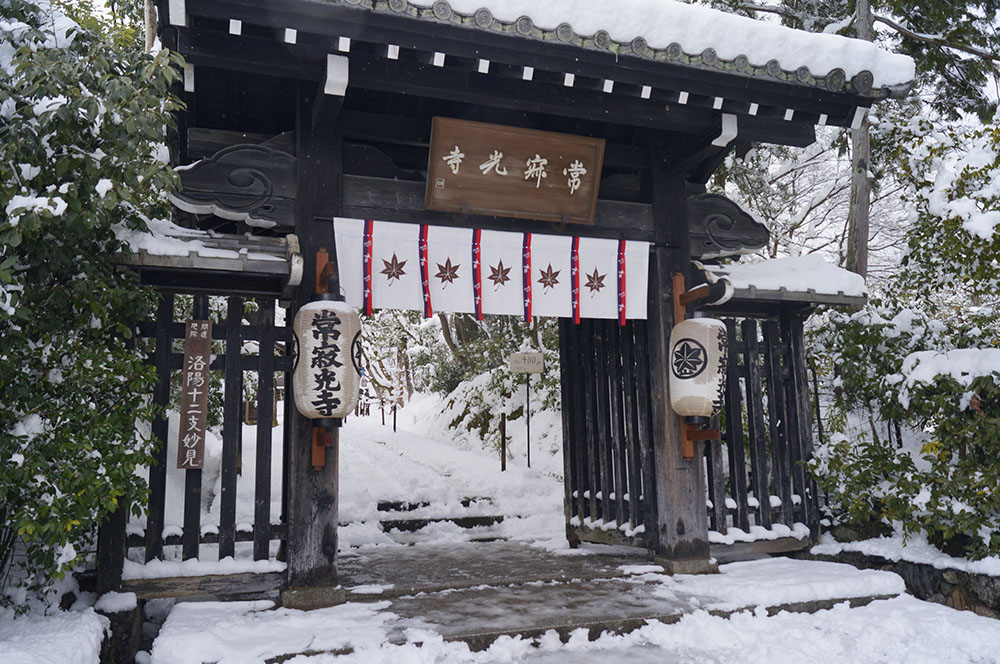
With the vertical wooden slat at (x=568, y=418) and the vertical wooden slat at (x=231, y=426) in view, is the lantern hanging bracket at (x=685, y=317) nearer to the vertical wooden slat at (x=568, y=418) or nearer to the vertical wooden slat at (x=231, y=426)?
the vertical wooden slat at (x=568, y=418)

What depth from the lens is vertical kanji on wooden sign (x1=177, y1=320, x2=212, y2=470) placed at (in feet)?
18.3

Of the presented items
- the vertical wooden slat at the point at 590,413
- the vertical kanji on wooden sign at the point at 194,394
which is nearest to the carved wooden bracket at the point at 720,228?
the vertical wooden slat at the point at 590,413

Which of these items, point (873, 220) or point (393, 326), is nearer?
point (873, 220)

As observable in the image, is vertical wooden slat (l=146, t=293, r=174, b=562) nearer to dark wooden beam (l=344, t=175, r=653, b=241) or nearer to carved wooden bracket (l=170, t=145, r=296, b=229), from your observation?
carved wooden bracket (l=170, t=145, r=296, b=229)

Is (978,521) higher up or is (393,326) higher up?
(393,326)

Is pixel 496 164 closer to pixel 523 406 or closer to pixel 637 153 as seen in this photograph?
pixel 637 153

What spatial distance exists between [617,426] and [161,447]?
15.6 feet

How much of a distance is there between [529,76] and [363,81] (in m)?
1.39

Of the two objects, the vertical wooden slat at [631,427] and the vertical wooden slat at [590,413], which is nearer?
the vertical wooden slat at [631,427]

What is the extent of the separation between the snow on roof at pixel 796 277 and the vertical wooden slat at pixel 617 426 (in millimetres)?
1387

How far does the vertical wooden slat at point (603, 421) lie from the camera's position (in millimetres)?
8078

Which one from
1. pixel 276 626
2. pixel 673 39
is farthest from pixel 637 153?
pixel 276 626

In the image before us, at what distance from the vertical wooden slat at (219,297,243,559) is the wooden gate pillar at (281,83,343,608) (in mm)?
435

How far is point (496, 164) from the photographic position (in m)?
6.41
